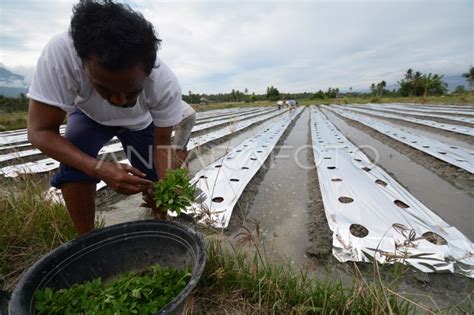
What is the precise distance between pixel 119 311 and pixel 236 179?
6.88 feet

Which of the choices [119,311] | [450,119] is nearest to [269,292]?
[119,311]

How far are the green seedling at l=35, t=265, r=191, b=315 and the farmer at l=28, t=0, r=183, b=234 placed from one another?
1.24 feet

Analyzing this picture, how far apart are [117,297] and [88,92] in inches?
33.9

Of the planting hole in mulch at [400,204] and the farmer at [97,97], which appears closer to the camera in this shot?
the farmer at [97,97]

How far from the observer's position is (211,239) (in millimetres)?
1427

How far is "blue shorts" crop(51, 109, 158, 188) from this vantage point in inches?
49.6

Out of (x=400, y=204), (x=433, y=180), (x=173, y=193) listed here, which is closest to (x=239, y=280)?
(x=173, y=193)

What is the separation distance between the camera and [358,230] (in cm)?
180

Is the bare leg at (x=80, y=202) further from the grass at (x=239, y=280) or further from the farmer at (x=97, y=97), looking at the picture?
the grass at (x=239, y=280)

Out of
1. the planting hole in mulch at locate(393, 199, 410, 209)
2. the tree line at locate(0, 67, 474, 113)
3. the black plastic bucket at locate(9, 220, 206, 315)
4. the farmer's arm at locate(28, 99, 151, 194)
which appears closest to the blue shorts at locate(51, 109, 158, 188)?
the farmer's arm at locate(28, 99, 151, 194)

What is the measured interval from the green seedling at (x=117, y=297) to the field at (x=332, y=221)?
175mm

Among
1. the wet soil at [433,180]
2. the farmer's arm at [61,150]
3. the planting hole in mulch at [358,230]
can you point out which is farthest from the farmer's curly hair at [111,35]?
the wet soil at [433,180]

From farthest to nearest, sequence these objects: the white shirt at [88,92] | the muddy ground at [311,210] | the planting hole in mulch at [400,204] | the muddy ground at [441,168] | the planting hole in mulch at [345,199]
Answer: the muddy ground at [441,168] < the planting hole in mulch at [345,199] < the planting hole in mulch at [400,204] < the muddy ground at [311,210] < the white shirt at [88,92]

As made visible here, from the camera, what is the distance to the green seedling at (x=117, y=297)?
2.92 ft
